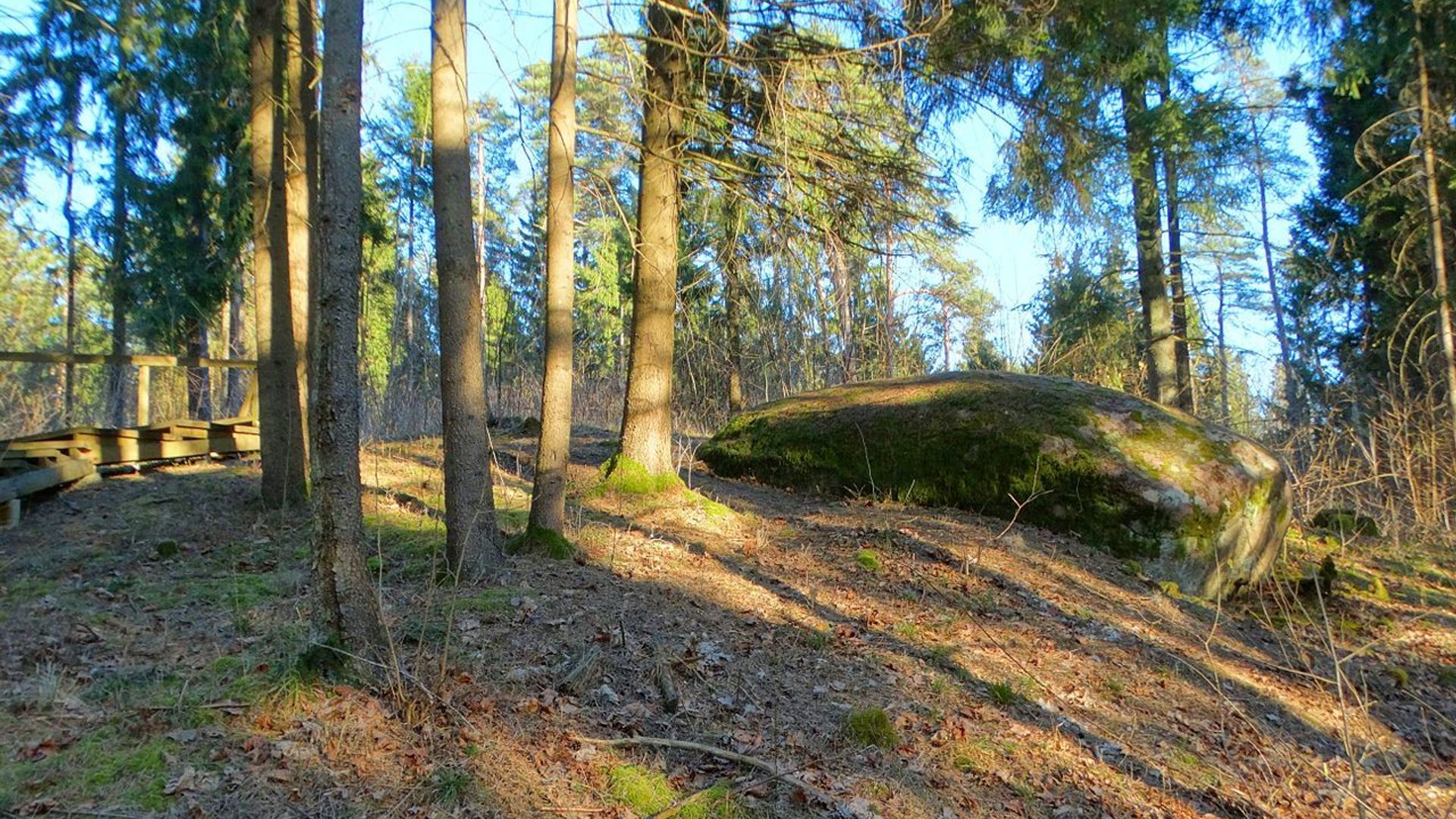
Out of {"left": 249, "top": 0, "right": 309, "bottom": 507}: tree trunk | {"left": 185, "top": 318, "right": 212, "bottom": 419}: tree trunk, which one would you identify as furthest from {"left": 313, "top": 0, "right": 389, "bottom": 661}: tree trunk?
{"left": 185, "top": 318, "right": 212, "bottom": 419}: tree trunk

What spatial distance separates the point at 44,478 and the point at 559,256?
5633 millimetres

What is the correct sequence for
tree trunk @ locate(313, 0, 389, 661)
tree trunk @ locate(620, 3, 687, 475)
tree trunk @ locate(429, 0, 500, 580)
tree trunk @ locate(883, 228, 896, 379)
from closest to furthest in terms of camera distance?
tree trunk @ locate(313, 0, 389, 661), tree trunk @ locate(429, 0, 500, 580), tree trunk @ locate(620, 3, 687, 475), tree trunk @ locate(883, 228, 896, 379)

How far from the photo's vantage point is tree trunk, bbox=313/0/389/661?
3.59 meters

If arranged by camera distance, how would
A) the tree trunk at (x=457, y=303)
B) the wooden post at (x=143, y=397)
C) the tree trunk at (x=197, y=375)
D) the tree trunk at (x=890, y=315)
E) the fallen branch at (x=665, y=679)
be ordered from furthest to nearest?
1. the tree trunk at (x=197, y=375)
2. the tree trunk at (x=890, y=315)
3. the wooden post at (x=143, y=397)
4. the tree trunk at (x=457, y=303)
5. the fallen branch at (x=665, y=679)

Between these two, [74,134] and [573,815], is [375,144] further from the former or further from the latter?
[573,815]

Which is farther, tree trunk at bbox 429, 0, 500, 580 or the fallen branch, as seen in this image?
tree trunk at bbox 429, 0, 500, 580

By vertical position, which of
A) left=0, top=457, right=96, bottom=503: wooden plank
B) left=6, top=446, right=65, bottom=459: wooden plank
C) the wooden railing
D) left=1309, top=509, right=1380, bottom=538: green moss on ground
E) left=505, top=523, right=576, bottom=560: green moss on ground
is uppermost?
the wooden railing

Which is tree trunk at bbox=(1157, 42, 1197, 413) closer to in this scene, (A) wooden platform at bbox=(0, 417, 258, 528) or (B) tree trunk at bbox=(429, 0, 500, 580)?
(B) tree trunk at bbox=(429, 0, 500, 580)

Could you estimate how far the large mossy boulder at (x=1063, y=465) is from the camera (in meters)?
7.25

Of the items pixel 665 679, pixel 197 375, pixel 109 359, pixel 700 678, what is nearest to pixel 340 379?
pixel 665 679

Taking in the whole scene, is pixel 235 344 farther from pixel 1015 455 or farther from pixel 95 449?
pixel 1015 455

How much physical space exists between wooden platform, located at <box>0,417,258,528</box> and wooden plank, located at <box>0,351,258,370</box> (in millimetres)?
711

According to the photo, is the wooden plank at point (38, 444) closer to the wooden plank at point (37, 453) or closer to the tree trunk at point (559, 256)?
the wooden plank at point (37, 453)

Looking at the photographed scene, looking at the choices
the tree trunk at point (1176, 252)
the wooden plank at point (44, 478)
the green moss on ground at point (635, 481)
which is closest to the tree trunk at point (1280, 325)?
the tree trunk at point (1176, 252)
